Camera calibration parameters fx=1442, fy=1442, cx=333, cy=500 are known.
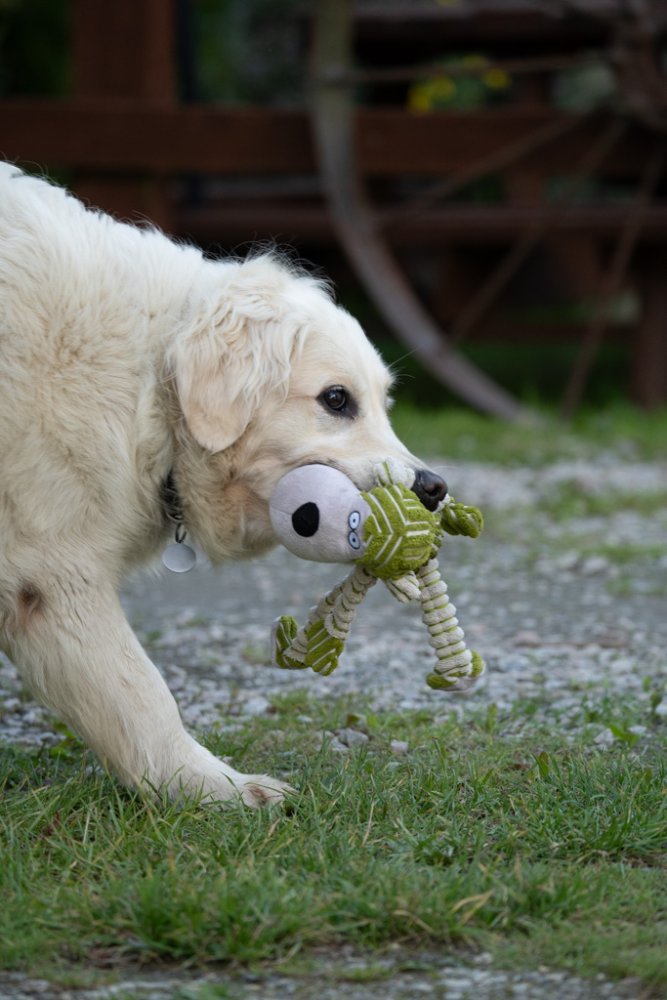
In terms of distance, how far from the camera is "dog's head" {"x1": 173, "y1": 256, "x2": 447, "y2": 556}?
2949mm

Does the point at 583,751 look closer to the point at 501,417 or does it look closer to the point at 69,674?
the point at 69,674

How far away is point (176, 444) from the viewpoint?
3045 millimetres

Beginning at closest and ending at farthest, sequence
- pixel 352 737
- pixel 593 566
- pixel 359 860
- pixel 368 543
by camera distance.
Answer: pixel 359 860, pixel 368 543, pixel 352 737, pixel 593 566

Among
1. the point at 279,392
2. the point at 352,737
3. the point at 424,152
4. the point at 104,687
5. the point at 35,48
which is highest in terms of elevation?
the point at 35,48

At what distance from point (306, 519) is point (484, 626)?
1938mm

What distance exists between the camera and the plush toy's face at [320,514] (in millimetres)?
2854

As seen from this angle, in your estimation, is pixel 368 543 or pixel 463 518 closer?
pixel 368 543

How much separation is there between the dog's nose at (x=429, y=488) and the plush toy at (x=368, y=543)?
23 millimetres

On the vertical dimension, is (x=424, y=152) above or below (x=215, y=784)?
above

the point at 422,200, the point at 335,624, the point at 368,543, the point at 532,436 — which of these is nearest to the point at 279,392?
the point at 368,543

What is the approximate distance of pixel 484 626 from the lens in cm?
472

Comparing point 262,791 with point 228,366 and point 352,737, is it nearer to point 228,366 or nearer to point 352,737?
point 352,737

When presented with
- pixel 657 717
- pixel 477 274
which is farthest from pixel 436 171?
pixel 657 717

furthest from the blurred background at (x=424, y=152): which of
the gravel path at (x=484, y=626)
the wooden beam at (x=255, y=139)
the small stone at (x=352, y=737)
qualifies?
the small stone at (x=352, y=737)
